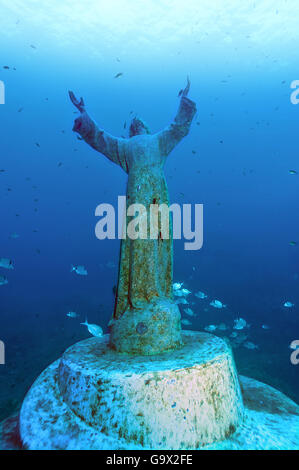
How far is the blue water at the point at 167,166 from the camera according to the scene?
14578mm

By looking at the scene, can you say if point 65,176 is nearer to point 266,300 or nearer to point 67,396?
point 266,300

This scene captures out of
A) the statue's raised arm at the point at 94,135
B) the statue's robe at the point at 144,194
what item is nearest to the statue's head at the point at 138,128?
the statue's robe at the point at 144,194

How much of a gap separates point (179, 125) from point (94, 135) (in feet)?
4.13

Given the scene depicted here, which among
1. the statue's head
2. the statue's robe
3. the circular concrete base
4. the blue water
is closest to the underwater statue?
the statue's robe

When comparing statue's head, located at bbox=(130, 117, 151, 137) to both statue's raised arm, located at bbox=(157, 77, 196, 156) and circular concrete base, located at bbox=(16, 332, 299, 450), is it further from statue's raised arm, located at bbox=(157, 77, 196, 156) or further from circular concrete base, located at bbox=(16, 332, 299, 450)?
circular concrete base, located at bbox=(16, 332, 299, 450)

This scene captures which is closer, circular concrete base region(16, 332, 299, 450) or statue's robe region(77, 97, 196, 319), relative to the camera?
circular concrete base region(16, 332, 299, 450)

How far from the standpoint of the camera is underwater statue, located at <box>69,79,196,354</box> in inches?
126

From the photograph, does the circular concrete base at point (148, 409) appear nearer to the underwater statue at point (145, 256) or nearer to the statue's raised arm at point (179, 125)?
the underwater statue at point (145, 256)

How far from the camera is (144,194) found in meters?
3.73

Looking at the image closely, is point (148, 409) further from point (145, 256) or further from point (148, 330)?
point (145, 256)

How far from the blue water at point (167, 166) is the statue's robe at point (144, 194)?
646 cm

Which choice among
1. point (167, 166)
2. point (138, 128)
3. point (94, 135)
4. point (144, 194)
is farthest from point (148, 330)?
point (167, 166)

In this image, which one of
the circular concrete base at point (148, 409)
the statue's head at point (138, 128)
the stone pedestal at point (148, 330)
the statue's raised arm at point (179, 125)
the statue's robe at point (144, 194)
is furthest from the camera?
Answer: the statue's head at point (138, 128)
